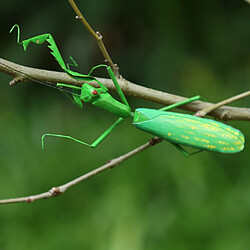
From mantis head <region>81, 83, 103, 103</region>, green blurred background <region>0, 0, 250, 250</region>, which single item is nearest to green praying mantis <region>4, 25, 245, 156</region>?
mantis head <region>81, 83, 103, 103</region>

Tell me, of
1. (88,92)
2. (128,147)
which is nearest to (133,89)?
(88,92)

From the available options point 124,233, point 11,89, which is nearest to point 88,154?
point 124,233

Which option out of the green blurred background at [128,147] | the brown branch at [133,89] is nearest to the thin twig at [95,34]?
the brown branch at [133,89]

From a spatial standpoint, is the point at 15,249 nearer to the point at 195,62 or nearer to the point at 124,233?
the point at 124,233

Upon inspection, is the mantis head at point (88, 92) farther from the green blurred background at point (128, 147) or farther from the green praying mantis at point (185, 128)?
the green blurred background at point (128, 147)

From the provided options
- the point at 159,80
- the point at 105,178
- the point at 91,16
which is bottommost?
the point at 105,178

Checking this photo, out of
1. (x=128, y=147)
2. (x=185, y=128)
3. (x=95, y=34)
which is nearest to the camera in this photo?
(x=95, y=34)

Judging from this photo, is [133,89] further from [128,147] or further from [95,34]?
[128,147]
